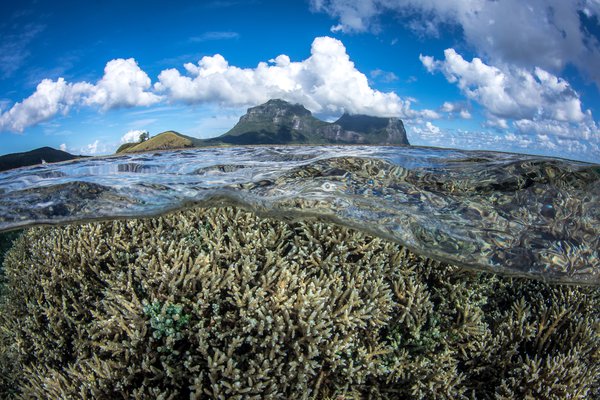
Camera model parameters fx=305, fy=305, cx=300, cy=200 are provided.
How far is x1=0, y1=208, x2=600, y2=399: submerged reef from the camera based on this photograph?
3848 millimetres

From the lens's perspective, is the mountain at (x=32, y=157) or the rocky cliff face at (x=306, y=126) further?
the rocky cliff face at (x=306, y=126)

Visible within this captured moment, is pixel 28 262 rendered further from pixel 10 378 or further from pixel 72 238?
pixel 10 378

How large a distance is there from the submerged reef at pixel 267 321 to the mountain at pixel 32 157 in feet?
23.0

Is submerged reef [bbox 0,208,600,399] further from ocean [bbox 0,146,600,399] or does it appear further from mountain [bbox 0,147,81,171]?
mountain [bbox 0,147,81,171]

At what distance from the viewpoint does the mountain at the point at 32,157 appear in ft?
35.6

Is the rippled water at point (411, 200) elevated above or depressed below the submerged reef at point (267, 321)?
above

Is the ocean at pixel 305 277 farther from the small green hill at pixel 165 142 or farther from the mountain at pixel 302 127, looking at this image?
the mountain at pixel 302 127

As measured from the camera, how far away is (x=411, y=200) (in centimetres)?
598

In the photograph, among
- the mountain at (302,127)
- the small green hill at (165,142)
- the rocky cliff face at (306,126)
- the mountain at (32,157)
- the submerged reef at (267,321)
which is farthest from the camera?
the rocky cliff face at (306,126)

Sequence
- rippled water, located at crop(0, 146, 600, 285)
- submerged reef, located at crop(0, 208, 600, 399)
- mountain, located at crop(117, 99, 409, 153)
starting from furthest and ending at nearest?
mountain, located at crop(117, 99, 409, 153) → rippled water, located at crop(0, 146, 600, 285) → submerged reef, located at crop(0, 208, 600, 399)

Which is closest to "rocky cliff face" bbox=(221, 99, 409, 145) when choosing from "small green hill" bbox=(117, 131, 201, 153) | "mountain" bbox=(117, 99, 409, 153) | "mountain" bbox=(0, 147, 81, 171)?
"mountain" bbox=(117, 99, 409, 153)

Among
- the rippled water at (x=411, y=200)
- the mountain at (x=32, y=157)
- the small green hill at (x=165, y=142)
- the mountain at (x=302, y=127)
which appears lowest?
the rippled water at (x=411, y=200)

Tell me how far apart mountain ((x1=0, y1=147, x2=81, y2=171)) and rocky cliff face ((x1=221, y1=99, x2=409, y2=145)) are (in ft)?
397

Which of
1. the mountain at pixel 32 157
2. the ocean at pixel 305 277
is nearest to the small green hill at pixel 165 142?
the mountain at pixel 32 157
